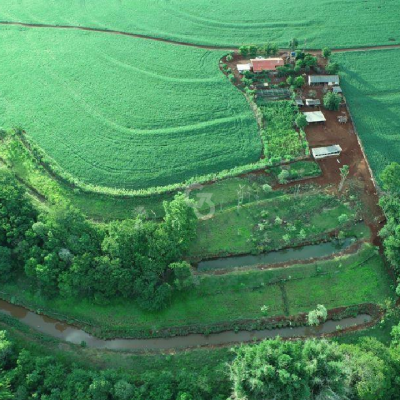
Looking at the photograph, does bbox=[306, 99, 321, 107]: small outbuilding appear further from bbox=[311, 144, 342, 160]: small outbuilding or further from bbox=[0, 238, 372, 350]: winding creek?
bbox=[0, 238, 372, 350]: winding creek

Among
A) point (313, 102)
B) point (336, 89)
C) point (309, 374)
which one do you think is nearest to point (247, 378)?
point (309, 374)

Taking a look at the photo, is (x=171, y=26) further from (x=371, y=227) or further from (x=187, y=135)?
(x=371, y=227)

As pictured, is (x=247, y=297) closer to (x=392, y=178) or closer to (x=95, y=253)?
(x=95, y=253)

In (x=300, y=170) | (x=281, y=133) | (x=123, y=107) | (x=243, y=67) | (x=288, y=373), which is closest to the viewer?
(x=288, y=373)

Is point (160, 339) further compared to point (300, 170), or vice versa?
point (300, 170)

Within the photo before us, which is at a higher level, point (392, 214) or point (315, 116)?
point (315, 116)

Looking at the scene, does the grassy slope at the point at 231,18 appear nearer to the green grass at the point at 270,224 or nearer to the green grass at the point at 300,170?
the green grass at the point at 300,170

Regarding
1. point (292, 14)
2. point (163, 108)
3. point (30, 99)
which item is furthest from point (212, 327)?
point (292, 14)
